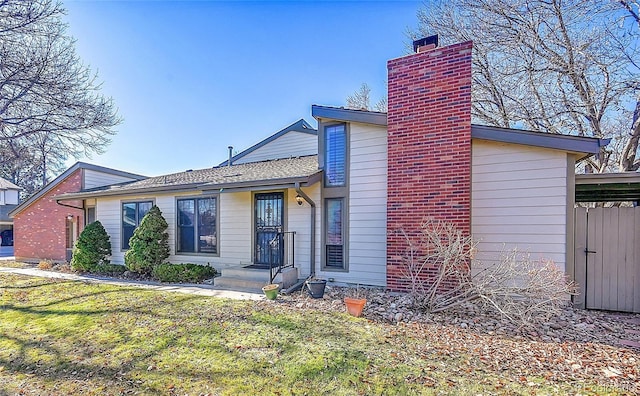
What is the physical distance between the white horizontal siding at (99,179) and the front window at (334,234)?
11247 millimetres

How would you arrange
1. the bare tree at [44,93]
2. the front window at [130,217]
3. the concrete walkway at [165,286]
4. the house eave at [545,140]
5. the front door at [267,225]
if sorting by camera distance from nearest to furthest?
the house eave at [545,140] → the concrete walkway at [165,286] → the front door at [267,225] → the bare tree at [44,93] → the front window at [130,217]

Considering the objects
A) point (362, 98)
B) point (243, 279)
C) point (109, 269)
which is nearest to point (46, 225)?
point (109, 269)

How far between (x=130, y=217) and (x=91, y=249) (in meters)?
1.50

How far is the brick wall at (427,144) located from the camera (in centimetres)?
594

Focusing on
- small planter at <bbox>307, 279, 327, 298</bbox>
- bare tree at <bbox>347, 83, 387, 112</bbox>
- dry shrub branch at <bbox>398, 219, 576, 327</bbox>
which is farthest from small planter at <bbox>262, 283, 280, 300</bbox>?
bare tree at <bbox>347, 83, 387, 112</bbox>

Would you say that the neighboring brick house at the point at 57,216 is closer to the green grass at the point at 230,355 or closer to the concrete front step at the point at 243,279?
the concrete front step at the point at 243,279

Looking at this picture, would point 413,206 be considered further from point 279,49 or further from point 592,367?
point 279,49

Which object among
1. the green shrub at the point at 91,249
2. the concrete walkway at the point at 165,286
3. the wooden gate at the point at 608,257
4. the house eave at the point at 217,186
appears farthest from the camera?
the green shrub at the point at 91,249

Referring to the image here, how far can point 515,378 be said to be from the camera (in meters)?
3.13

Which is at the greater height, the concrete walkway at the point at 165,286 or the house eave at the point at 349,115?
the house eave at the point at 349,115

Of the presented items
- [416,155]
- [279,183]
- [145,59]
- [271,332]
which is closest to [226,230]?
[279,183]

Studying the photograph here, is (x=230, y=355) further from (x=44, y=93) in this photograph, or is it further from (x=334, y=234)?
(x=44, y=93)

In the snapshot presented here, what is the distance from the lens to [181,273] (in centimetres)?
840

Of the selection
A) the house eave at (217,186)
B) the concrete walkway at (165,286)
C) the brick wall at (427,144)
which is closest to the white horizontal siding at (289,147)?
Result: the house eave at (217,186)
